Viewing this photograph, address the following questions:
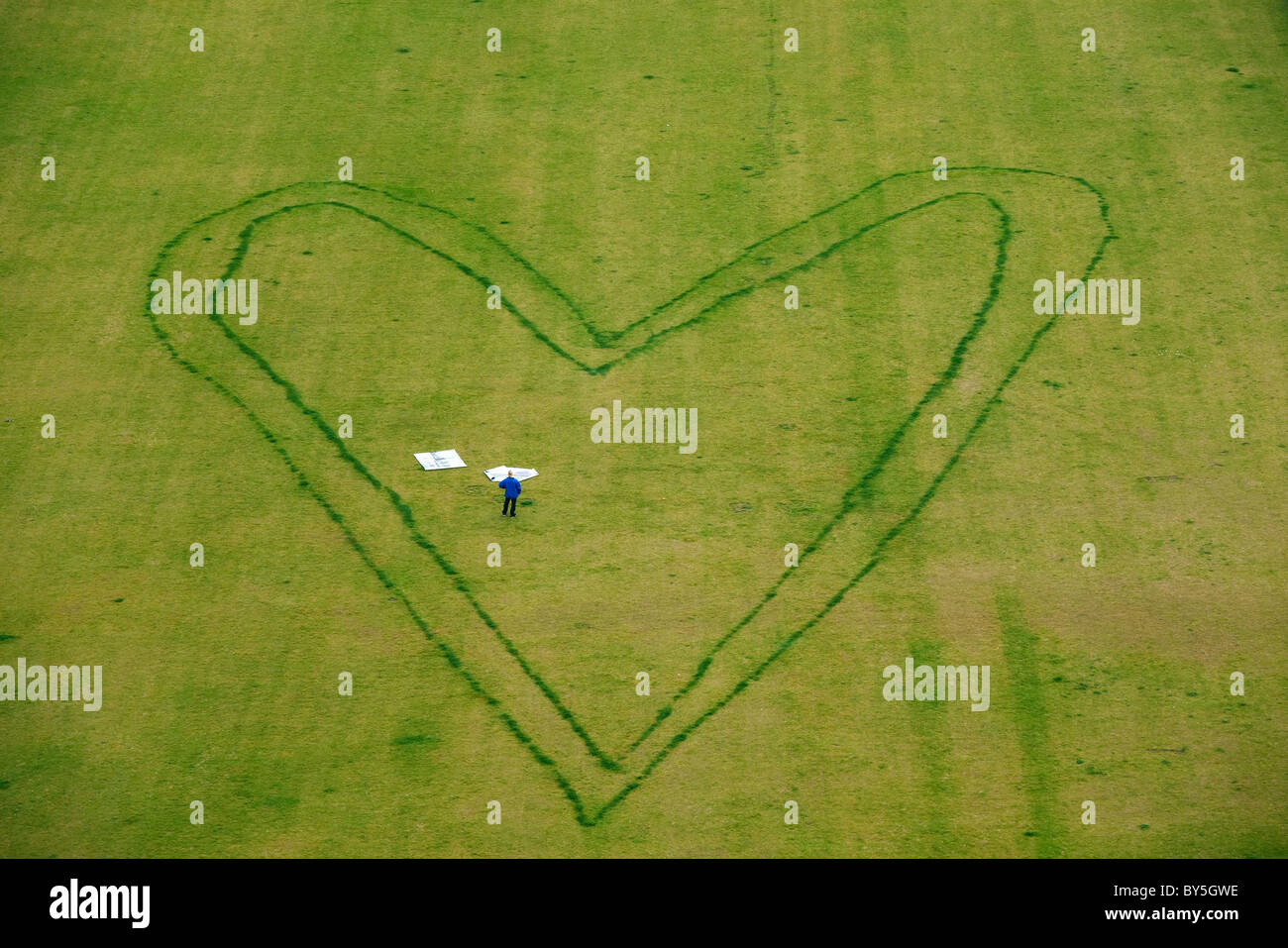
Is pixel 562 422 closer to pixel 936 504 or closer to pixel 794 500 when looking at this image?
pixel 794 500

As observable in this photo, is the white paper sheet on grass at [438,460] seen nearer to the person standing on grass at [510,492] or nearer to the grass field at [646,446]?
the grass field at [646,446]

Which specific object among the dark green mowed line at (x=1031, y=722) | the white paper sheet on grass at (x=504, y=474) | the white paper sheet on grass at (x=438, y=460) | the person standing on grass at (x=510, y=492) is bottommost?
the dark green mowed line at (x=1031, y=722)

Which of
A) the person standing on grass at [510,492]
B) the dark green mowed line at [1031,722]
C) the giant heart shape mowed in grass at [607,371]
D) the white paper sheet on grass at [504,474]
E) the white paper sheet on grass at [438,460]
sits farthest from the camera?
the white paper sheet on grass at [438,460]

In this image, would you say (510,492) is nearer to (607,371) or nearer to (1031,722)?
(607,371)

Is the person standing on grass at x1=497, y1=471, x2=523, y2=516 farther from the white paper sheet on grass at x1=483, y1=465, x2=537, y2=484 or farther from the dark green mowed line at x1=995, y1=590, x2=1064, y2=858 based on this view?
the dark green mowed line at x1=995, y1=590, x2=1064, y2=858

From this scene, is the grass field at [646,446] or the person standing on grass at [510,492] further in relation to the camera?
the person standing on grass at [510,492]

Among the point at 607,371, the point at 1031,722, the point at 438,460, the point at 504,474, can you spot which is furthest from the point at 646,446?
the point at 1031,722

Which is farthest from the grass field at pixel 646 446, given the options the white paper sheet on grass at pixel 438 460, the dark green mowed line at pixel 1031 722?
the white paper sheet on grass at pixel 438 460
